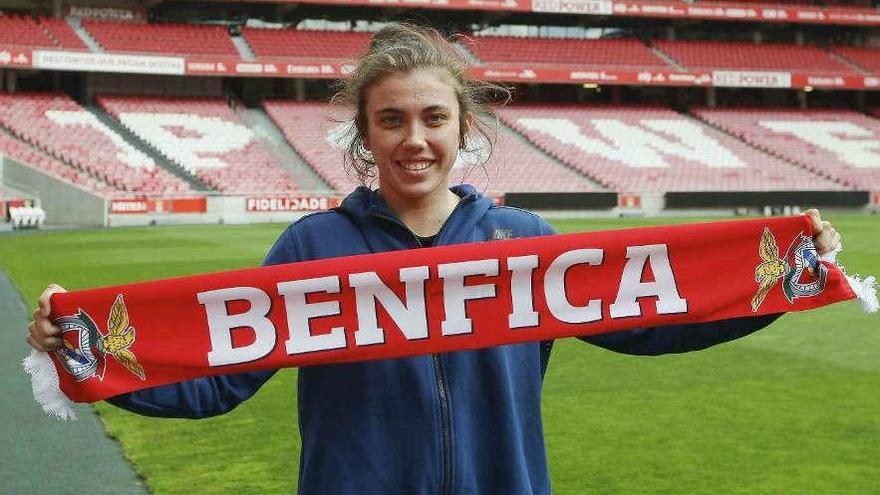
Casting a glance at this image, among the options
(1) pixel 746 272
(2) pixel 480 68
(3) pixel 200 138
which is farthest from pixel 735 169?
(1) pixel 746 272

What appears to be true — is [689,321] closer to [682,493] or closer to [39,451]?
[682,493]

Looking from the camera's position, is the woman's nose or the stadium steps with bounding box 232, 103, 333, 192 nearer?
the woman's nose

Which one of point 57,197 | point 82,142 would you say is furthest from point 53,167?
point 82,142

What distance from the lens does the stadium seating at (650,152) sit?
4022cm

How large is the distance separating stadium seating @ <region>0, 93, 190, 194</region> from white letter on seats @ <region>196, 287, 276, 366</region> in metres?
31.3

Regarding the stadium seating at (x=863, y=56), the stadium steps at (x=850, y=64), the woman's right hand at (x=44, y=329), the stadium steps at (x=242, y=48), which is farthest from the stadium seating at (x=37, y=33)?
the woman's right hand at (x=44, y=329)

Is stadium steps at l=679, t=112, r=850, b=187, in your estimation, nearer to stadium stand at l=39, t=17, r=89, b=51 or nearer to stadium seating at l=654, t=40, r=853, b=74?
stadium seating at l=654, t=40, r=853, b=74

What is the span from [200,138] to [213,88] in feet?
19.8

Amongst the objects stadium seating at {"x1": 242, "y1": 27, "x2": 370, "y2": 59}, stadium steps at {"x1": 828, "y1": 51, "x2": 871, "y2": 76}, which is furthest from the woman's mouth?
stadium steps at {"x1": 828, "y1": 51, "x2": 871, "y2": 76}

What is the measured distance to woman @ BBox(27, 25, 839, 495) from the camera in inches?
103

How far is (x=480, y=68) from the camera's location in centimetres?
4347

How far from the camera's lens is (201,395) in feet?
9.50

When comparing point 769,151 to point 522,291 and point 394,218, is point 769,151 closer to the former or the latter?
point 522,291

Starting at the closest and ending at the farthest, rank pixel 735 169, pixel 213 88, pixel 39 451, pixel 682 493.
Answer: pixel 682 493
pixel 39 451
pixel 735 169
pixel 213 88
